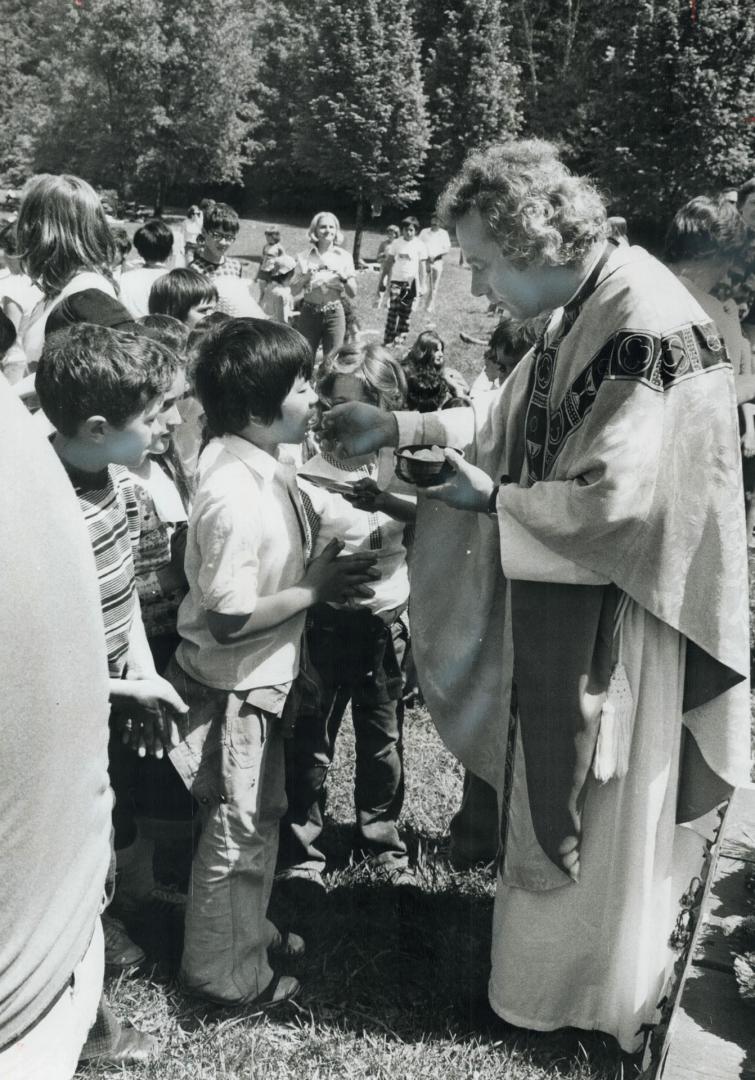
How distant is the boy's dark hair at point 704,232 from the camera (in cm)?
483

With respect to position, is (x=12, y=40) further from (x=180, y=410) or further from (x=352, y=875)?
(x=352, y=875)

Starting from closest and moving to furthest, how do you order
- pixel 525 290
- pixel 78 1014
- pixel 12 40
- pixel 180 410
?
pixel 78 1014 → pixel 525 290 → pixel 180 410 → pixel 12 40

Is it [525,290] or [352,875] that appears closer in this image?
[525,290]

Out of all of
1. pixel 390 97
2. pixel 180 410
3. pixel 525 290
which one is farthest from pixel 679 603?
pixel 390 97

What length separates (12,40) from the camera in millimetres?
23328

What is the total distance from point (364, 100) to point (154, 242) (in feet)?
106

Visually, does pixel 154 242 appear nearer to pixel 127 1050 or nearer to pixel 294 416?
pixel 294 416

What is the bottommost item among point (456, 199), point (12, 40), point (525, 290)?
point (525, 290)

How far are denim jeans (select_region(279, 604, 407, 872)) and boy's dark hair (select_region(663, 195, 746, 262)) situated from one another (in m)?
2.53

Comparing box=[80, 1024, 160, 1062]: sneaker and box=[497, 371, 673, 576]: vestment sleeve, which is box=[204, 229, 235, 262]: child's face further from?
box=[80, 1024, 160, 1062]: sneaker

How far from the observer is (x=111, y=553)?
246 cm

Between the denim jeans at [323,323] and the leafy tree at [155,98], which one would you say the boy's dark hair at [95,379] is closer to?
the denim jeans at [323,323]

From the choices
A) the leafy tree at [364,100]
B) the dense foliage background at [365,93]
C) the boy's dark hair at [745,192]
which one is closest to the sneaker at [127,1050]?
the boy's dark hair at [745,192]

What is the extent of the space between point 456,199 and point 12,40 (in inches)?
963
